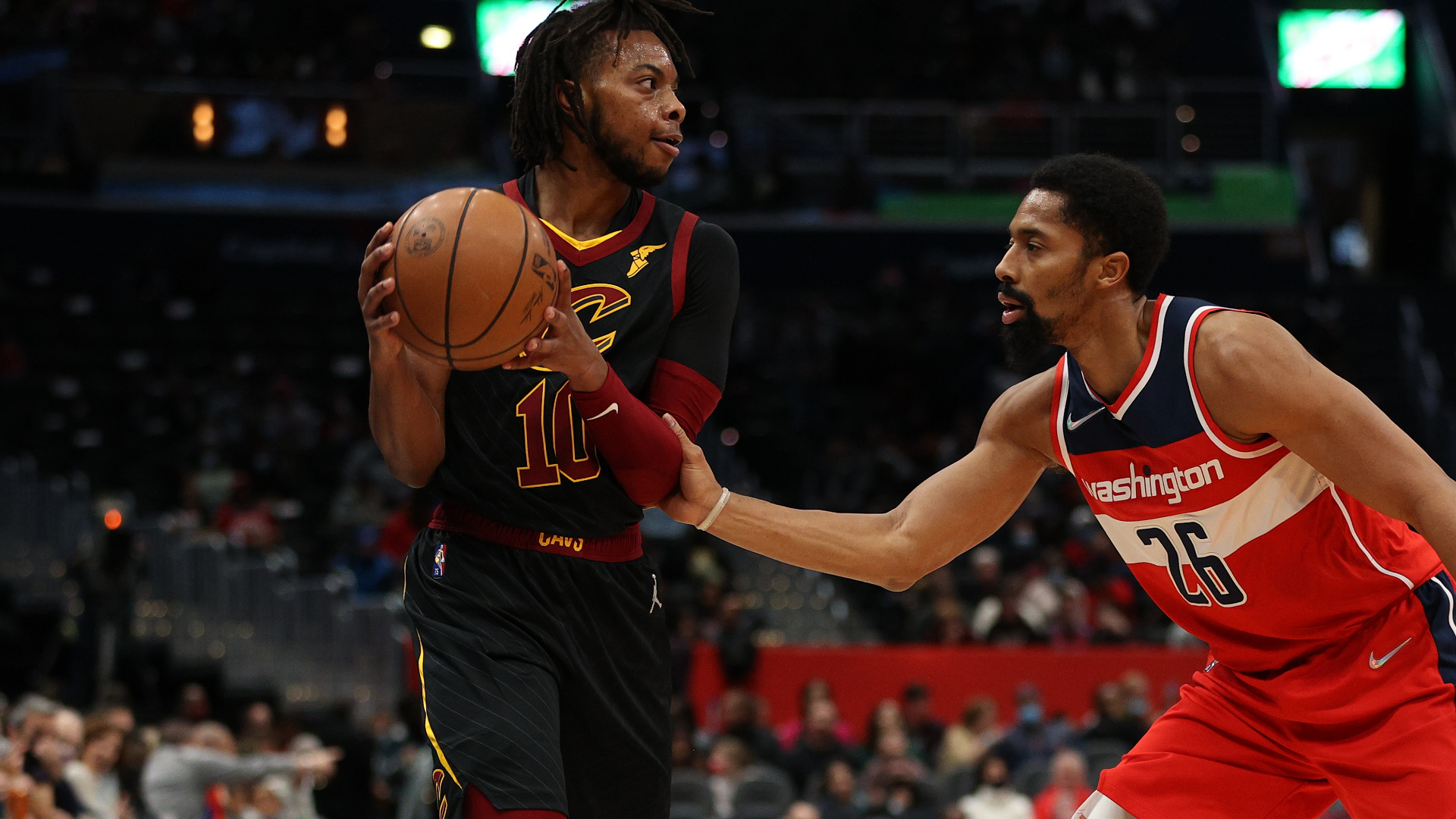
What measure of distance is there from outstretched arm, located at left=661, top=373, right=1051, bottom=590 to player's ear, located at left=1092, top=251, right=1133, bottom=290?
1.31ft

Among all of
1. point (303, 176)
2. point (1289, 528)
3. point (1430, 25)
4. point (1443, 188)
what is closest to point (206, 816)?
point (1289, 528)

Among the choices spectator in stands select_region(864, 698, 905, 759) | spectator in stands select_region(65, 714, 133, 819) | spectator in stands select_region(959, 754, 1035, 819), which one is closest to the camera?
spectator in stands select_region(65, 714, 133, 819)

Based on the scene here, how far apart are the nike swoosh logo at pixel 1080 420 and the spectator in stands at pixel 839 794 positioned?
666 centimetres

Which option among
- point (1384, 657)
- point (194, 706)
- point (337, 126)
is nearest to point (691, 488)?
point (1384, 657)

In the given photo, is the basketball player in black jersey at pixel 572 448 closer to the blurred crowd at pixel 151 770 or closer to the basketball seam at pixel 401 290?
the basketball seam at pixel 401 290

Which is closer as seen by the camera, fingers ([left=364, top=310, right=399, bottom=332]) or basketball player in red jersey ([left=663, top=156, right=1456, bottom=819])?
fingers ([left=364, top=310, right=399, bottom=332])

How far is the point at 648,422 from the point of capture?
3691mm

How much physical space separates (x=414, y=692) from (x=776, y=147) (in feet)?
38.1

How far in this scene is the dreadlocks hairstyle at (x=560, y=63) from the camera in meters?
3.88

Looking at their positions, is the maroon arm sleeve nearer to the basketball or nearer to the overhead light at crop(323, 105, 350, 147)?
the basketball

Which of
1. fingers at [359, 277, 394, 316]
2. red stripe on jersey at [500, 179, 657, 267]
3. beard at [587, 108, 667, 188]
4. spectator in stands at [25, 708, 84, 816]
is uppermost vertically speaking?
beard at [587, 108, 667, 188]

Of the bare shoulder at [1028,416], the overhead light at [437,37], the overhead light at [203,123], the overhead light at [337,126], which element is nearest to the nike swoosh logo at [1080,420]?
the bare shoulder at [1028,416]

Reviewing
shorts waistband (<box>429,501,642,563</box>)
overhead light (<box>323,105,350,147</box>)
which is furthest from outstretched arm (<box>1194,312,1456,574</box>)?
overhead light (<box>323,105,350,147</box>)

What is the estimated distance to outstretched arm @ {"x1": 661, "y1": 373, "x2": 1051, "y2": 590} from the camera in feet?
14.1
